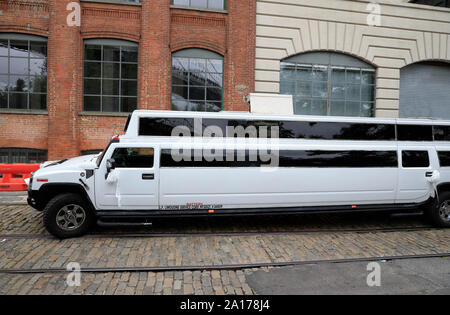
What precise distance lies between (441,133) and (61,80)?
1228 cm

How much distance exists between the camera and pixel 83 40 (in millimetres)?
11898

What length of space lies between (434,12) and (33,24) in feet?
56.6

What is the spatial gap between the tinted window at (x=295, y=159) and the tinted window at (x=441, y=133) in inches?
49.1

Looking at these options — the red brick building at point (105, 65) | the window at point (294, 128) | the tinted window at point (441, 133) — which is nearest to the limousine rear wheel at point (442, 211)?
the tinted window at point (441, 133)

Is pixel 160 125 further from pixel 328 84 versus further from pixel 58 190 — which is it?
pixel 328 84

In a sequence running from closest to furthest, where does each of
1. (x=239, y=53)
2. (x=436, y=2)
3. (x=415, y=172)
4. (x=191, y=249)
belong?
(x=191, y=249)
(x=415, y=172)
(x=239, y=53)
(x=436, y=2)

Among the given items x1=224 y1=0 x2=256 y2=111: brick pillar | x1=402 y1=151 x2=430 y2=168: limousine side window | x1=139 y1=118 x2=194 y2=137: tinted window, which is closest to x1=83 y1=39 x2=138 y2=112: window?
x1=224 y1=0 x2=256 y2=111: brick pillar

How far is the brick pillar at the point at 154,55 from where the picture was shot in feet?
39.2

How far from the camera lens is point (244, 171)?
5836mm

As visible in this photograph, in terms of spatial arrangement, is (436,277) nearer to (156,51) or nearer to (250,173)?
(250,173)

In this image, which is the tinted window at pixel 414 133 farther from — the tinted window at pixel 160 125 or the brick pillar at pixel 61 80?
the brick pillar at pixel 61 80

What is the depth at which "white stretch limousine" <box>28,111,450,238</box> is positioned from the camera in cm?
555

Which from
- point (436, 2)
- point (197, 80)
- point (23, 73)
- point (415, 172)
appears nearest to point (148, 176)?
point (415, 172)

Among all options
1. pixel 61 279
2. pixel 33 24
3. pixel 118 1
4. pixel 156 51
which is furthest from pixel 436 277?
pixel 33 24
